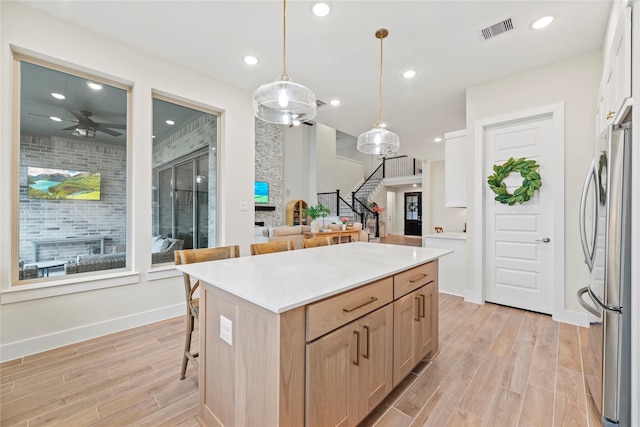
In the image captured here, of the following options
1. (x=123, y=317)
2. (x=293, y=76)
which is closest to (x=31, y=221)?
(x=123, y=317)

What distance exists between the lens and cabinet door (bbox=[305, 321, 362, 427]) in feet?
3.91

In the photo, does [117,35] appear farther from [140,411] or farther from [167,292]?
[140,411]

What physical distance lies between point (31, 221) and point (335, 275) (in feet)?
9.37

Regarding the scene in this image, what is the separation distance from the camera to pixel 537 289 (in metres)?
3.33

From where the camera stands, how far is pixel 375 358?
1.55m

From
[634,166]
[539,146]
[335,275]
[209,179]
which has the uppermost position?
[539,146]

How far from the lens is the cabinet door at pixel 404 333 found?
68.3 inches

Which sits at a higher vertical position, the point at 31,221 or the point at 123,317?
the point at 31,221

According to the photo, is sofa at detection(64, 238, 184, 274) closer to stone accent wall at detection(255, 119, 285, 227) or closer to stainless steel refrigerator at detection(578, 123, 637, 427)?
stainless steel refrigerator at detection(578, 123, 637, 427)

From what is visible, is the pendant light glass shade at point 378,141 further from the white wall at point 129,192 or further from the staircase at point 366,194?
the staircase at point 366,194

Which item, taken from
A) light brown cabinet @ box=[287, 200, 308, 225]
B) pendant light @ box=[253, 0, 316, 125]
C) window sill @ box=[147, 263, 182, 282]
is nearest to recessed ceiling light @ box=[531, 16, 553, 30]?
pendant light @ box=[253, 0, 316, 125]

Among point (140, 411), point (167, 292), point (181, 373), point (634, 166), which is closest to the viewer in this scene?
point (634, 166)

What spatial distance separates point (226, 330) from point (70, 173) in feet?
8.53

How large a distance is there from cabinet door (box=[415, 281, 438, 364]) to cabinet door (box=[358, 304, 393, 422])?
1.42 feet
